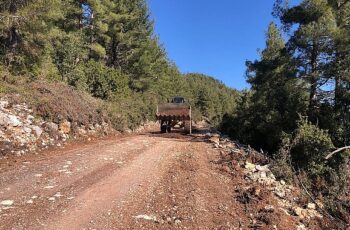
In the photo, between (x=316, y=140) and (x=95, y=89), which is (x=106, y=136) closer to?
(x=95, y=89)

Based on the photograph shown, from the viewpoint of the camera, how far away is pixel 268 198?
313 inches

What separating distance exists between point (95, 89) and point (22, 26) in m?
7.65

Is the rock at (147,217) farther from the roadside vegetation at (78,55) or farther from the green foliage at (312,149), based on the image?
the green foliage at (312,149)

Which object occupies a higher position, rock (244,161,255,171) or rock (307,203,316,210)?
rock (244,161,255,171)

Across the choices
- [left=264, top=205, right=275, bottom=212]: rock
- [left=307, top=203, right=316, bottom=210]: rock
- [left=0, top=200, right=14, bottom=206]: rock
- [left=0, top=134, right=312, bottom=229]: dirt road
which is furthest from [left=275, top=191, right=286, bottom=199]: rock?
[left=0, top=200, right=14, bottom=206]: rock

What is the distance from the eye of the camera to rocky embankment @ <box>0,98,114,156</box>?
38.6 ft

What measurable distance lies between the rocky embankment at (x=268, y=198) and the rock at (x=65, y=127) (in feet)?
23.3

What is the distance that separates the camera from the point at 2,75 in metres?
15.1

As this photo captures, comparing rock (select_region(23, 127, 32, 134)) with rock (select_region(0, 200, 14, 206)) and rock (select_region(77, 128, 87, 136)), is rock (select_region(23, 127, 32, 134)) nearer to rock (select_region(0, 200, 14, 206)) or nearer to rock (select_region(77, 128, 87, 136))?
rock (select_region(77, 128, 87, 136))

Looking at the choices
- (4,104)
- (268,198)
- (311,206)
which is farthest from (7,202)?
(4,104)

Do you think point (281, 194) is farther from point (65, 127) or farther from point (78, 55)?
point (78, 55)

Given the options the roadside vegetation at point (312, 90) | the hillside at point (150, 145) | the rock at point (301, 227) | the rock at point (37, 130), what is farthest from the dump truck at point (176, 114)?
the rock at point (301, 227)

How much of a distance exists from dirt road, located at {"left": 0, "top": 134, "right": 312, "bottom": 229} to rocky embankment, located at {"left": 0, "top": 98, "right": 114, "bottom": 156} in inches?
27.9

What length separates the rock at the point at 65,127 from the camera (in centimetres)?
1449
